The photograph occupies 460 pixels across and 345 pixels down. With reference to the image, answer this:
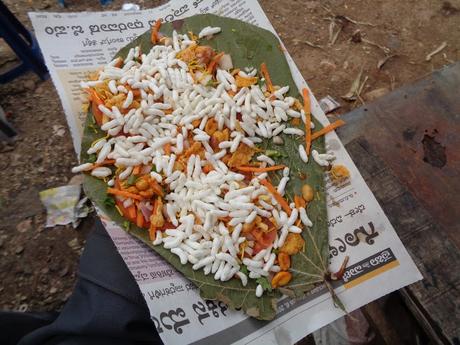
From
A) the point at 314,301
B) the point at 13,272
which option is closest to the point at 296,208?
the point at 314,301

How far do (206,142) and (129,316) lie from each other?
0.49 m

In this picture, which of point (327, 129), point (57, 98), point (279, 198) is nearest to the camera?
point (279, 198)

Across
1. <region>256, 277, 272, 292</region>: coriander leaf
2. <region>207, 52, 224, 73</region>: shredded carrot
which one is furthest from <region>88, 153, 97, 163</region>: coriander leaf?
<region>256, 277, 272, 292</region>: coriander leaf

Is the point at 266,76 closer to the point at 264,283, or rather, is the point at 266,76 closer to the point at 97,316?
the point at 264,283

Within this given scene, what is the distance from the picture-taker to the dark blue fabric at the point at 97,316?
972mm

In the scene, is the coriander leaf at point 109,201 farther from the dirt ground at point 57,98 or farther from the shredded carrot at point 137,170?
the dirt ground at point 57,98

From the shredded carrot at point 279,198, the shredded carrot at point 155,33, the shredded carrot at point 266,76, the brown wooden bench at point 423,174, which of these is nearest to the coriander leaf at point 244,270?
the shredded carrot at point 279,198

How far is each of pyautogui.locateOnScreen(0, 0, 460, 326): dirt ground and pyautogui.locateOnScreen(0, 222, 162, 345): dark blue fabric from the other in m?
0.55

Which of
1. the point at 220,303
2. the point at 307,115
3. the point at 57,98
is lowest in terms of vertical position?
the point at 220,303

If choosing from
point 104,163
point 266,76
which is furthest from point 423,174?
point 104,163

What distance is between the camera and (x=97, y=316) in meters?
0.97

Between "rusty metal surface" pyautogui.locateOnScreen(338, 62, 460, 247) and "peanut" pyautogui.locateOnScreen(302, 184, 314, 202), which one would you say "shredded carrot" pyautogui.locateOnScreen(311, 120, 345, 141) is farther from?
"peanut" pyautogui.locateOnScreen(302, 184, 314, 202)

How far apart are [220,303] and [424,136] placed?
765 millimetres

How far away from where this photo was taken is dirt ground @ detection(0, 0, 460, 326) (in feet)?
5.45
